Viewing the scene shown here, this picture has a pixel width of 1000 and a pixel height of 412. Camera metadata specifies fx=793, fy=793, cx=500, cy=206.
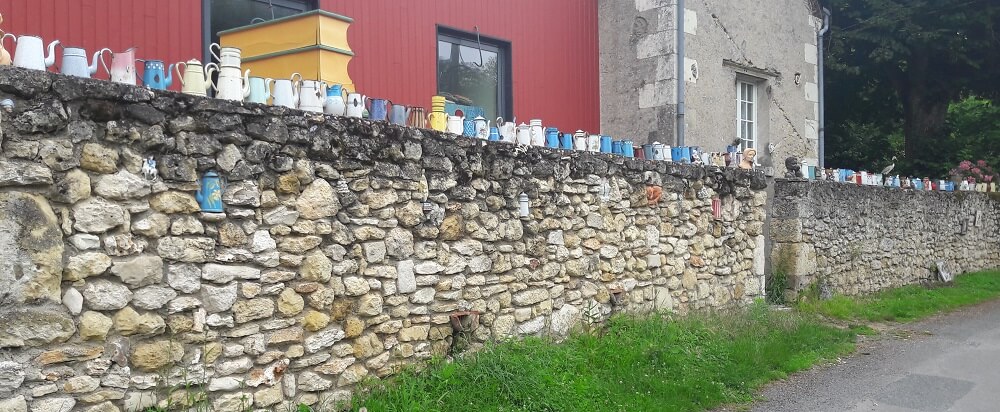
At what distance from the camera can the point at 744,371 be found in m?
6.39

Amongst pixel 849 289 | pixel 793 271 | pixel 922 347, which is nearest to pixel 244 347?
pixel 922 347

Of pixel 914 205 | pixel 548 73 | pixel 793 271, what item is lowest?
pixel 793 271

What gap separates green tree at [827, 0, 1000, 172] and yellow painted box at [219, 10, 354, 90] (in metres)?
14.1

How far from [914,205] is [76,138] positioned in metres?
12.3

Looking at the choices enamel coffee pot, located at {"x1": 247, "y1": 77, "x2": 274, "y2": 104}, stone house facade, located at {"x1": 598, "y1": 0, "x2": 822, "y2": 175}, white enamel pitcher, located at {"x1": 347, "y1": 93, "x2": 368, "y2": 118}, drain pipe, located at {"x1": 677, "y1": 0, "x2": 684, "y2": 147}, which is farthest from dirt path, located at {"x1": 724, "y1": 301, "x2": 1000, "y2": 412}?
enamel coffee pot, located at {"x1": 247, "y1": 77, "x2": 274, "y2": 104}

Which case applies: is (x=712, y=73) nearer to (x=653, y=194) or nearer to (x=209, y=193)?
(x=653, y=194)

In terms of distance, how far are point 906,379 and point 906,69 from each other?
13145mm

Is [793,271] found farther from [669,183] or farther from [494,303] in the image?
[494,303]

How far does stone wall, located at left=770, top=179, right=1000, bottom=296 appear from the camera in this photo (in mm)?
9875

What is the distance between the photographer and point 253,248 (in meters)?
3.95

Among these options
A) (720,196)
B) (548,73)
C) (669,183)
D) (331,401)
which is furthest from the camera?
(548,73)

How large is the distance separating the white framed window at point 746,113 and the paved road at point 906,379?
356cm

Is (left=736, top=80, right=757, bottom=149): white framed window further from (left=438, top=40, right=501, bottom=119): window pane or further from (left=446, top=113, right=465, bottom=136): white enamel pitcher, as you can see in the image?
(left=446, top=113, right=465, bottom=136): white enamel pitcher

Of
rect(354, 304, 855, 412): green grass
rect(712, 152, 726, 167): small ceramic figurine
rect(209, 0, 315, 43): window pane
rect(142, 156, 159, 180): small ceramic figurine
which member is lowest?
rect(354, 304, 855, 412): green grass
